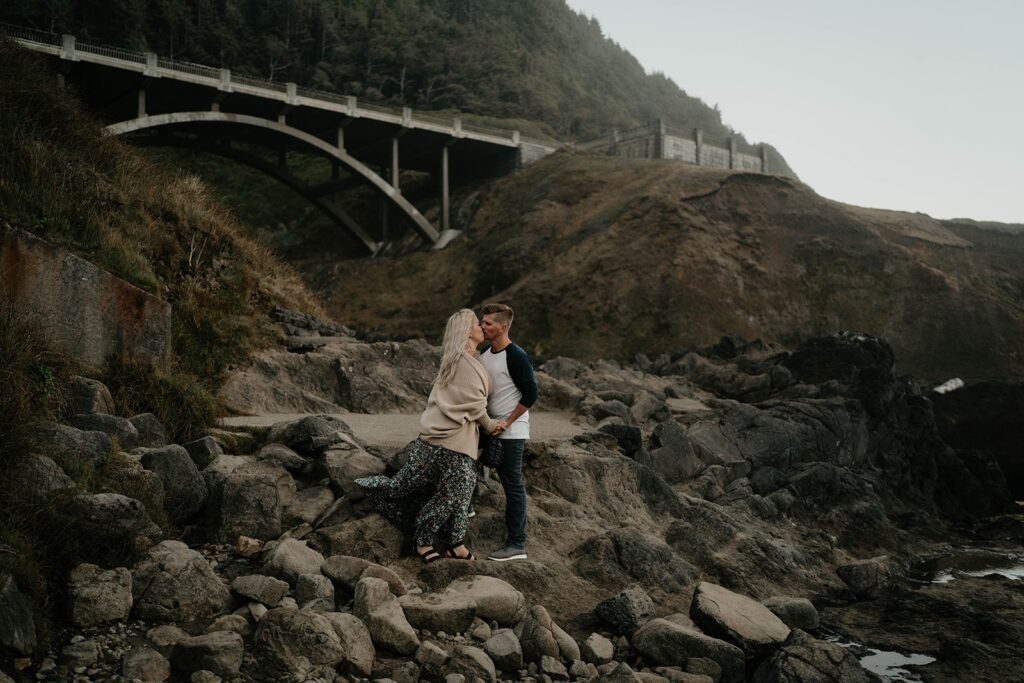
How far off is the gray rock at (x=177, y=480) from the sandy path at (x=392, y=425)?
2.11 meters

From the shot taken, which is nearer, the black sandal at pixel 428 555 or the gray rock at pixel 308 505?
the black sandal at pixel 428 555

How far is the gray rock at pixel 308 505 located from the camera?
6.51 m

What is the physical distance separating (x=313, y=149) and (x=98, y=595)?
3189 cm

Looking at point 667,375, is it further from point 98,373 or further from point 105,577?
point 105,577

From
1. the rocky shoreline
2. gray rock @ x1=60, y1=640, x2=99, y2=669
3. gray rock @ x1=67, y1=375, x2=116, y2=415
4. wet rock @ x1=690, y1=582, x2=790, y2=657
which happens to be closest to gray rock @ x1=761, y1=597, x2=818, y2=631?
the rocky shoreline

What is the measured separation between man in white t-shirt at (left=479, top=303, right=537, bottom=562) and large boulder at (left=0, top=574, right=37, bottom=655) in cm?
333

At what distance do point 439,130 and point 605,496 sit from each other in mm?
32527

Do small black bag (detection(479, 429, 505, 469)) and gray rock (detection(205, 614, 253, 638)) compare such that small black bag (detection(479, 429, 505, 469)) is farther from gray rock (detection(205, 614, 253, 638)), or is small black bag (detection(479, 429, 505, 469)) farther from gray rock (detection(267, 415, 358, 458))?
gray rock (detection(205, 614, 253, 638))

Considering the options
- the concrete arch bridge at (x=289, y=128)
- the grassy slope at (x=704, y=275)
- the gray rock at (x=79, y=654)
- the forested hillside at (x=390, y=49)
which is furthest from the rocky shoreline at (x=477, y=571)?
the forested hillside at (x=390, y=49)

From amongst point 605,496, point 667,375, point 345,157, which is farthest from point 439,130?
point 605,496

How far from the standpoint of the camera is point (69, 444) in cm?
559

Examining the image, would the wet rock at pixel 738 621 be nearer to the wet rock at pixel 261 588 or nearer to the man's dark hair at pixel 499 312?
the man's dark hair at pixel 499 312

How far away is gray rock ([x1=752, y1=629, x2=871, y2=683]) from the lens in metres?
5.47

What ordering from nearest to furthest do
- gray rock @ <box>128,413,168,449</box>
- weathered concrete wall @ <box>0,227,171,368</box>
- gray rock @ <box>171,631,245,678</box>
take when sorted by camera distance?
gray rock @ <box>171,631,245,678</box> → gray rock @ <box>128,413,168,449</box> → weathered concrete wall @ <box>0,227,171,368</box>
